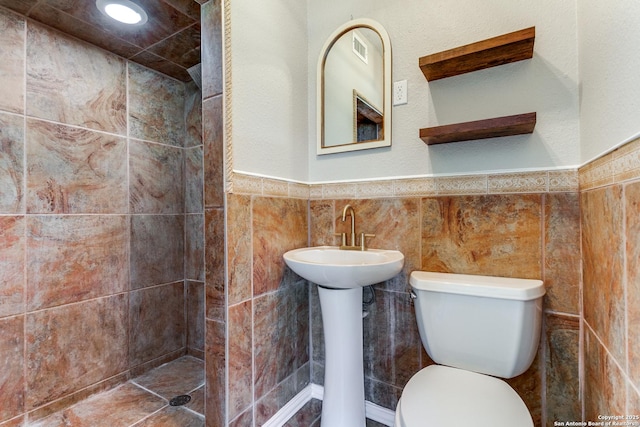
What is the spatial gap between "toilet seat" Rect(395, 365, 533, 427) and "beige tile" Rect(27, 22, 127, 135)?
2092mm

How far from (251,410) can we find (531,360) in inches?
44.1

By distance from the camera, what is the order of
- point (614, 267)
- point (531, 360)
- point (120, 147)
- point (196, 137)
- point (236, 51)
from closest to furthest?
point (614, 267), point (531, 360), point (236, 51), point (120, 147), point (196, 137)

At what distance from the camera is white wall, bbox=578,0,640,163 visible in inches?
28.5

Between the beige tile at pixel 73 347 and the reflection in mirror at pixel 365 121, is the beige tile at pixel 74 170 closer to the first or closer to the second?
the beige tile at pixel 73 347

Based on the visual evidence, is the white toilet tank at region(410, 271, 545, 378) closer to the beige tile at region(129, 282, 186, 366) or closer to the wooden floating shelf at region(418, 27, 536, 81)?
the wooden floating shelf at region(418, 27, 536, 81)

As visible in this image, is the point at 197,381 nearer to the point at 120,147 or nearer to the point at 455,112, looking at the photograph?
the point at 120,147

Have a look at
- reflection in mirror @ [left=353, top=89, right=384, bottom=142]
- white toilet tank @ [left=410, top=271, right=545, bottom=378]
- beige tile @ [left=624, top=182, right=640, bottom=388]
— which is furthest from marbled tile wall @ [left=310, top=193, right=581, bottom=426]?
beige tile @ [left=624, top=182, right=640, bottom=388]

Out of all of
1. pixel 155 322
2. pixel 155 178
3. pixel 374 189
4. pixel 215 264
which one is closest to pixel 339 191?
pixel 374 189

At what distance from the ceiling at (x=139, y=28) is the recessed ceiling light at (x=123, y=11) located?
3 centimetres

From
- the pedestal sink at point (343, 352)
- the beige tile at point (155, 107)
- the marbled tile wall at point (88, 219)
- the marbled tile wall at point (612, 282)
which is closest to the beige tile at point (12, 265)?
the marbled tile wall at point (88, 219)

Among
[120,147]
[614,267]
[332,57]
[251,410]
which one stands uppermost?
[332,57]

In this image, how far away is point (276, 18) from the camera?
1.47 meters

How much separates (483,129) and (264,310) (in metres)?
→ 1.18

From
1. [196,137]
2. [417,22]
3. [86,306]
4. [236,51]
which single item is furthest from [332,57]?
[86,306]
